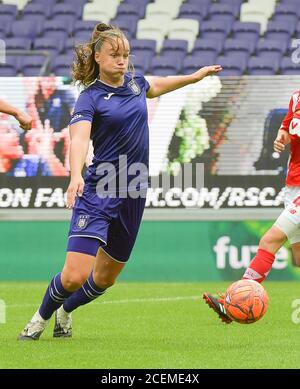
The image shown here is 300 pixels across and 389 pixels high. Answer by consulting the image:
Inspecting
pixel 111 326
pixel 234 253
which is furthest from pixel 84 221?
pixel 234 253

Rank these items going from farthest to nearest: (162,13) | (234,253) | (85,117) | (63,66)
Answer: (162,13) < (63,66) < (234,253) < (85,117)

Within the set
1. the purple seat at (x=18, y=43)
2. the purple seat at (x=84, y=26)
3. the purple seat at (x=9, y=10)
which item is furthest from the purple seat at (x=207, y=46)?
the purple seat at (x=9, y=10)

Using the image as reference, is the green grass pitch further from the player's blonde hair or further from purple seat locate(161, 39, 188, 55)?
purple seat locate(161, 39, 188, 55)

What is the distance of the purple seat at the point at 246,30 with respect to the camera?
2114 centimetres

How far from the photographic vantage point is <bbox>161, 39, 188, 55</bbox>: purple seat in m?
20.8

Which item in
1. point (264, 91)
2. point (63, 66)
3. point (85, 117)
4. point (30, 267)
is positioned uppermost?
point (85, 117)

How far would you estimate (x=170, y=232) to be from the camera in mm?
15797

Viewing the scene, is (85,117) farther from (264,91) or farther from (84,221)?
(264,91)

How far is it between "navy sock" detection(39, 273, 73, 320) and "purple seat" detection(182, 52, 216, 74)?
11.2 m

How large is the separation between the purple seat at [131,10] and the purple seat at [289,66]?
139 inches

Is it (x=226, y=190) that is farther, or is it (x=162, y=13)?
(x=162, y=13)

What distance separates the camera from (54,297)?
8438 millimetres

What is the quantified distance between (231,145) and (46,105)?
2.71m

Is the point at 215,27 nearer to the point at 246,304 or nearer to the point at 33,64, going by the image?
the point at 33,64
